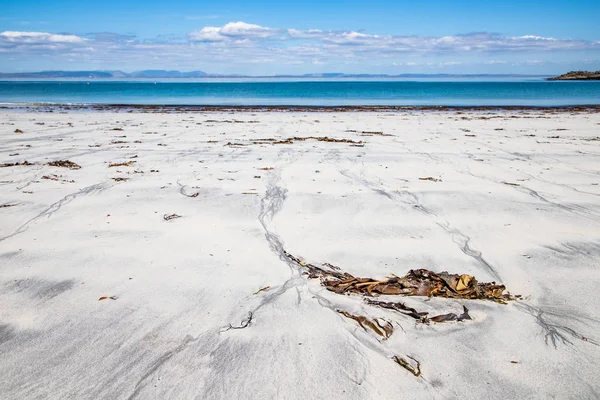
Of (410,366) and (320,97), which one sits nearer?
(410,366)

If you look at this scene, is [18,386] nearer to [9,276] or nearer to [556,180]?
[9,276]

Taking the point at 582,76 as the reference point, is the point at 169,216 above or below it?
below

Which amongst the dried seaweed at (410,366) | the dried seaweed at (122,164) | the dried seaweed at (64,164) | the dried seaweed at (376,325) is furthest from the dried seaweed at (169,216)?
the dried seaweed at (64,164)

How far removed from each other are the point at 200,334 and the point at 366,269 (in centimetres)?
183

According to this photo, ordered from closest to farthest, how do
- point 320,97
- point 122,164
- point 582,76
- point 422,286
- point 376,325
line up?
point 376,325 → point 422,286 → point 122,164 → point 320,97 → point 582,76

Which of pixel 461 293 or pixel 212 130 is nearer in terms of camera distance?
pixel 461 293

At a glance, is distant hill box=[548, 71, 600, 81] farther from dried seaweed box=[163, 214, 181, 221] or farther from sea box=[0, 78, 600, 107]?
dried seaweed box=[163, 214, 181, 221]

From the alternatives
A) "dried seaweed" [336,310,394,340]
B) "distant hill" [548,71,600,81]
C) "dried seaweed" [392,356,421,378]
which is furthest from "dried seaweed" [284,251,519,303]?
"distant hill" [548,71,600,81]

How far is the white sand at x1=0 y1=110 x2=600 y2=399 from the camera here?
260cm

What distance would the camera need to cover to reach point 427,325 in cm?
315

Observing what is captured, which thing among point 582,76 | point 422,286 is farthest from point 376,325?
point 582,76

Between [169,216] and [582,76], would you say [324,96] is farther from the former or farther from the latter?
[582,76]

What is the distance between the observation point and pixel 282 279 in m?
3.91

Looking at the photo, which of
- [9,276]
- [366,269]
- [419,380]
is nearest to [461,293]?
[366,269]
